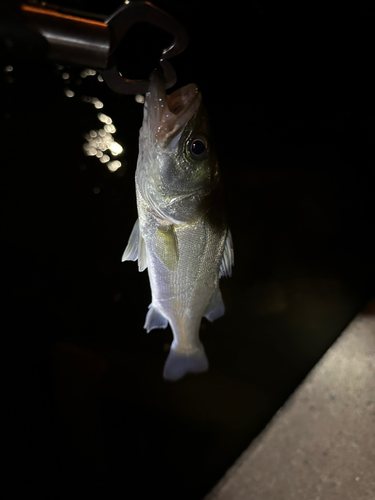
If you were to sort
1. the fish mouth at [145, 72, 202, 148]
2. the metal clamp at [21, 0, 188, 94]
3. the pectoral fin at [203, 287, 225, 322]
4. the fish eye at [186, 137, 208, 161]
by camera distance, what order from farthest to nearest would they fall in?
the pectoral fin at [203, 287, 225, 322]
the fish eye at [186, 137, 208, 161]
the fish mouth at [145, 72, 202, 148]
the metal clamp at [21, 0, 188, 94]

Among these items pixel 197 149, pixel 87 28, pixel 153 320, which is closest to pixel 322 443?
pixel 153 320

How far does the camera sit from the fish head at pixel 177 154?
2.76 ft

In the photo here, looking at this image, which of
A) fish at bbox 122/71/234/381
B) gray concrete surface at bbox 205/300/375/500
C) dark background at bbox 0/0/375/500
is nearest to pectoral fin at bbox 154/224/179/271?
fish at bbox 122/71/234/381

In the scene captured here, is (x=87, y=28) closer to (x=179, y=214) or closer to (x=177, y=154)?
(x=177, y=154)

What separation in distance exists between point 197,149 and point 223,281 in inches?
55.1

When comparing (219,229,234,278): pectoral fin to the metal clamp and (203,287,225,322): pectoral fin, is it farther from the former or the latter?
the metal clamp

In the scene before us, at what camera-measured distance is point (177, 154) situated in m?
0.95

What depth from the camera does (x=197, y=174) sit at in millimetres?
1018

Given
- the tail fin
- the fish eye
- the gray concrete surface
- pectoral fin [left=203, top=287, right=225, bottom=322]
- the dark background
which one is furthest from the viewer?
the gray concrete surface

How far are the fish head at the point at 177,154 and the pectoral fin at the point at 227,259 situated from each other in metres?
0.16

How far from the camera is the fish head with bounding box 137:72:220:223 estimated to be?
84 centimetres

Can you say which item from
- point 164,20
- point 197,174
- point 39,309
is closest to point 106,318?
point 39,309

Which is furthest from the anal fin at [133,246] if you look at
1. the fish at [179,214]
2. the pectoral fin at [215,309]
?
the pectoral fin at [215,309]

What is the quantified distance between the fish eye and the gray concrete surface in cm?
191
